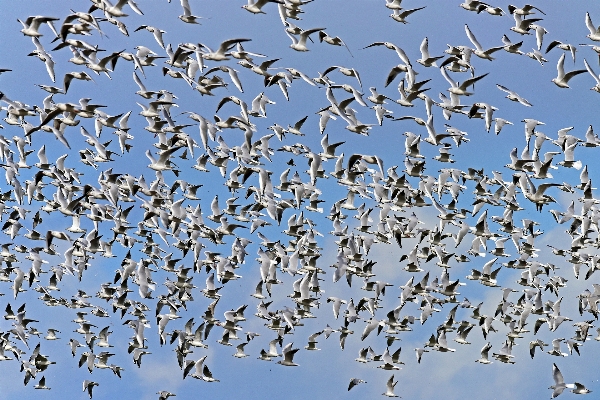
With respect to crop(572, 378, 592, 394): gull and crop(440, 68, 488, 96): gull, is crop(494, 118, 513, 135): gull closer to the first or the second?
crop(440, 68, 488, 96): gull

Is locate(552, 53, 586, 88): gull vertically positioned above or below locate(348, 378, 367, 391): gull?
above

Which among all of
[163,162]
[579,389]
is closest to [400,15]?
[163,162]

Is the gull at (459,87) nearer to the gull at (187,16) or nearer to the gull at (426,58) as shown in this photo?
the gull at (426,58)

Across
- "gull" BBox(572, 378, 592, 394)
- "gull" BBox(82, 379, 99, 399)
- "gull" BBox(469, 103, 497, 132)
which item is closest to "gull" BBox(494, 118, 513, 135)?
"gull" BBox(469, 103, 497, 132)

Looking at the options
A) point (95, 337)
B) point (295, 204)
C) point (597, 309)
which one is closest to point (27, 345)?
point (95, 337)

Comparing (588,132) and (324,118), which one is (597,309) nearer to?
(588,132)

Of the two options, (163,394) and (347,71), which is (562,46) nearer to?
(347,71)

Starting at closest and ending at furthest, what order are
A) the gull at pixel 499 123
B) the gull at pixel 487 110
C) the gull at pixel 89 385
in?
the gull at pixel 487 110, the gull at pixel 499 123, the gull at pixel 89 385

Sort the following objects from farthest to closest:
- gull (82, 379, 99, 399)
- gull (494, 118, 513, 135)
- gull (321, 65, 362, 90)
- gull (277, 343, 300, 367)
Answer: gull (82, 379, 99, 399)
gull (277, 343, 300, 367)
gull (494, 118, 513, 135)
gull (321, 65, 362, 90)

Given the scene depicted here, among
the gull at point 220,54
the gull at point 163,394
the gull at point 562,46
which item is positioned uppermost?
the gull at point 562,46

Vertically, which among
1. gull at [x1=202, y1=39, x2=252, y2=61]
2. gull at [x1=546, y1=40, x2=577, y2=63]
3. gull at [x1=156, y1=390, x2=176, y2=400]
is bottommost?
gull at [x1=156, y1=390, x2=176, y2=400]

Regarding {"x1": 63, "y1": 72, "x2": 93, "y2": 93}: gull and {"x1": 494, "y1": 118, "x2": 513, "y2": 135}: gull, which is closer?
{"x1": 63, "y1": 72, "x2": 93, "y2": 93}: gull

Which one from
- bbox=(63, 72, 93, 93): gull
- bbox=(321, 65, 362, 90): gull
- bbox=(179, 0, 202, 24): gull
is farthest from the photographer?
bbox=(321, 65, 362, 90): gull

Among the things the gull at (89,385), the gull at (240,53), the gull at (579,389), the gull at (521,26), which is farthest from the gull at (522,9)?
the gull at (89,385)
